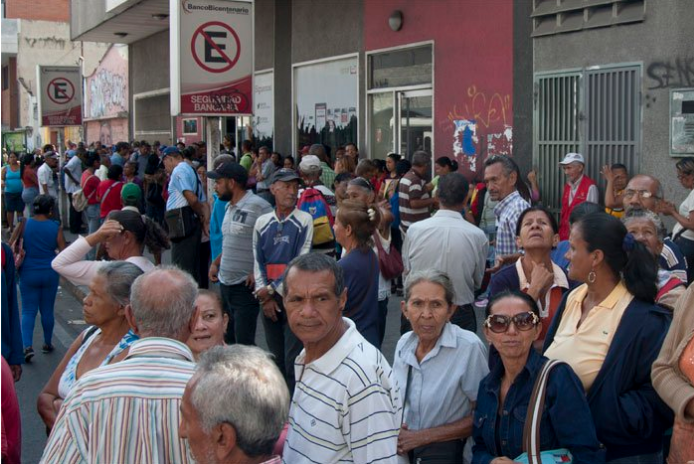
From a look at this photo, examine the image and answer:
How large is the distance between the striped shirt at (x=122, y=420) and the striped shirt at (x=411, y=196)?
29.3 feet

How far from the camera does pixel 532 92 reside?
43.1ft

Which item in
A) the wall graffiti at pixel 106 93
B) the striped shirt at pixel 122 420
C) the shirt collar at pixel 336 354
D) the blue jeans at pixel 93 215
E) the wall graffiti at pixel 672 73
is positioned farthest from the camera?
the wall graffiti at pixel 106 93

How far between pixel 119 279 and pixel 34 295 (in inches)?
212

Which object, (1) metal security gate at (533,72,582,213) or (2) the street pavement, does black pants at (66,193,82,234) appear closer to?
(2) the street pavement

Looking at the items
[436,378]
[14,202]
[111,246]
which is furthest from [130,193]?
[14,202]

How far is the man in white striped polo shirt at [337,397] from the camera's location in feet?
10.8

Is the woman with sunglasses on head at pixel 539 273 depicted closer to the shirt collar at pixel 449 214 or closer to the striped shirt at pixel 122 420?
the shirt collar at pixel 449 214

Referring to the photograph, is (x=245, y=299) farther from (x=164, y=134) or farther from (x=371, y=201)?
(x=164, y=134)

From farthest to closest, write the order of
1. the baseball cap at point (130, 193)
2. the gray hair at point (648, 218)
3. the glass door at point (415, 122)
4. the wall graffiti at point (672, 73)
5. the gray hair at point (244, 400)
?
1. the glass door at point (415, 122)
2. the baseball cap at point (130, 193)
3. the wall graffiti at point (672, 73)
4. the gray hair at point (648, 218)
5. the gray hair at point (244, 400)

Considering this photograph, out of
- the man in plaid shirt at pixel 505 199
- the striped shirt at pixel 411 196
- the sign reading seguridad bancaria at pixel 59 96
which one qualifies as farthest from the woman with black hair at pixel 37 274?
the sign reading seguridad bancaria at pixel 59 96

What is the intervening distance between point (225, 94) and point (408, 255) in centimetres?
335

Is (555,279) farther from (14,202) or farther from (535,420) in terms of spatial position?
(14,202)

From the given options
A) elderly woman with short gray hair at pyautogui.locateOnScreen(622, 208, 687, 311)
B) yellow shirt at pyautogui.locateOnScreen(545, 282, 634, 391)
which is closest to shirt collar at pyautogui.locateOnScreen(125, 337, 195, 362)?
yellow shirt at pyautogui.locateOnScreen(545, 282, 634, 391)

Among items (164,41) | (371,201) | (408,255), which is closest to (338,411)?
(408,255)
